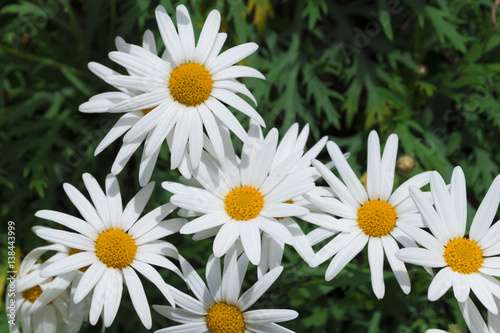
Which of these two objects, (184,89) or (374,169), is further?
(374,169)

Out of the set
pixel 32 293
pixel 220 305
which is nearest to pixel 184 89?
pixel 220 305

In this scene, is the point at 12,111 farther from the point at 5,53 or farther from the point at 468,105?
the point at 468,105

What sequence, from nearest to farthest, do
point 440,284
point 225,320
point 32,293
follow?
point 440,284 < point 225,320 < point 32,293

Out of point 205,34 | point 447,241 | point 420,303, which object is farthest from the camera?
point 420,303

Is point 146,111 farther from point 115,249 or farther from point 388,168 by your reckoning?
point 388,168

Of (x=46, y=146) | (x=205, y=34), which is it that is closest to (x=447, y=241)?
(x=205, y=34)

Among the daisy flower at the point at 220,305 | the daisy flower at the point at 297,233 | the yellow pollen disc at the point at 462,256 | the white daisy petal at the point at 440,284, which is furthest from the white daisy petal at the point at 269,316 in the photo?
the yellow pollen disc at the point at 462,256

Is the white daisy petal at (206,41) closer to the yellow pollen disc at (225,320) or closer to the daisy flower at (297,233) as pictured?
the daisy flower at (297,233)
